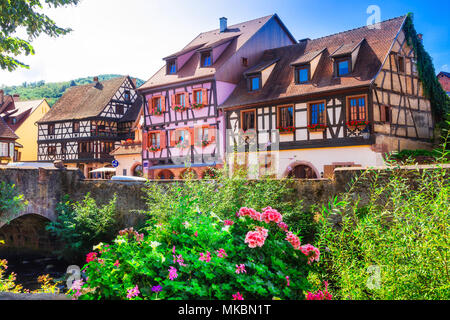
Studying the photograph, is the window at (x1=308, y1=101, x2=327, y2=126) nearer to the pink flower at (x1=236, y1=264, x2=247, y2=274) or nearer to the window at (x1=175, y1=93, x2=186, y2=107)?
the window at (x1=175, y1=93, x2=186, y2=107)

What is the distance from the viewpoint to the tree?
813 centimetres

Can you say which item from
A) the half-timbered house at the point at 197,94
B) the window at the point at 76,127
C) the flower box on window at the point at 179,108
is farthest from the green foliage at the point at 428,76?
the window at the point at 76,127

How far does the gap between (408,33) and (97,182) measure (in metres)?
13.6

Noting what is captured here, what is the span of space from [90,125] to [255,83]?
57.8 ft

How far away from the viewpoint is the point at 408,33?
17.4m

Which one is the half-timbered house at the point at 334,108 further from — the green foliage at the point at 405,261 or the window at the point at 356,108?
the green foliage at the point at 405,261

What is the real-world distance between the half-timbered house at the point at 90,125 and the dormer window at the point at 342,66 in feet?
64.9

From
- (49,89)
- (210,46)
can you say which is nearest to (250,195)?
(210,46)

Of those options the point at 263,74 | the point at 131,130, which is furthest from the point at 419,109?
the point at 131,130

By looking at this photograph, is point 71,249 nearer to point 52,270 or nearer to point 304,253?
point 52,270

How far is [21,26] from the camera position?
8.46 metres

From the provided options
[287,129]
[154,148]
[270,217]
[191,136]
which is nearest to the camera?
[270,217]

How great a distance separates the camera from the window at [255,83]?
19531 mm

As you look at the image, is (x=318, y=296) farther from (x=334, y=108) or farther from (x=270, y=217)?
(x=334, y=108)
